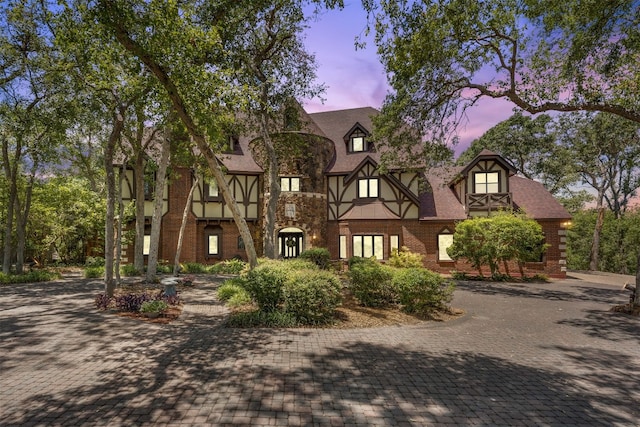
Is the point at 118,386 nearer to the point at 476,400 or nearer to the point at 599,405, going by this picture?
the point at 476,400

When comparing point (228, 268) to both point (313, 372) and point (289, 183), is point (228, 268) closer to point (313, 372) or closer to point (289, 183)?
point (289, 183)

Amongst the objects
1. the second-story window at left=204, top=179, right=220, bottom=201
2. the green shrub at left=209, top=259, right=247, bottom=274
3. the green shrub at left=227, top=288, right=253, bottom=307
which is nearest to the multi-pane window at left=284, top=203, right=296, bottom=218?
the green shrub at left=209, top=259, right=247, bottom=274

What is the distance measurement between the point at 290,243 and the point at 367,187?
691cm

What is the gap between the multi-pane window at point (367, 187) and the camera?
75.9ft

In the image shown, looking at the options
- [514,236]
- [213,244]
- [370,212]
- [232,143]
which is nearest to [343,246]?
[370,212]

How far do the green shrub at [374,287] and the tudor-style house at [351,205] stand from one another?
432 inches

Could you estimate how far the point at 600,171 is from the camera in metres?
29.8

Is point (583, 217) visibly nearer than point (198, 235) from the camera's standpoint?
No

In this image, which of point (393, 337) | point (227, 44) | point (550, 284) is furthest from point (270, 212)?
point (550, 284)

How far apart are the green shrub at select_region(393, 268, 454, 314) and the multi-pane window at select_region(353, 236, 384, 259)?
11674 mm

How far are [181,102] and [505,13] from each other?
10.6 m

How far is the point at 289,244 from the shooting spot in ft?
79.7

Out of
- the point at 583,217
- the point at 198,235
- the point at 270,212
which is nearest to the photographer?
the point at 270,212

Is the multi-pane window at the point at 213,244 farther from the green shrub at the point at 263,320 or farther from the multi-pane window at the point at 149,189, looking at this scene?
the green shrub at the point at 263,320
